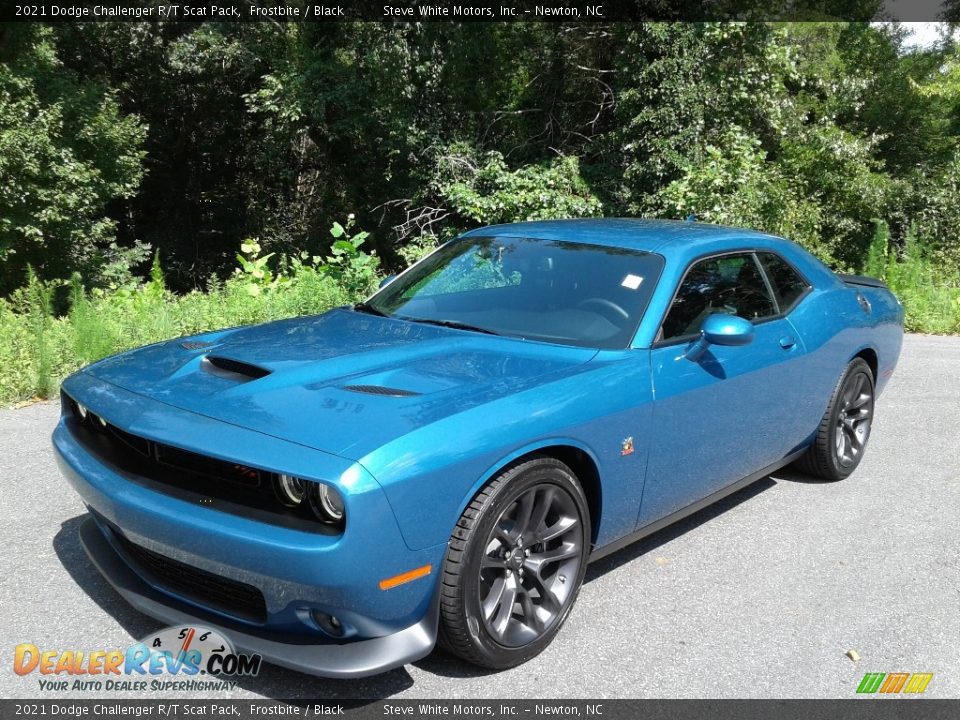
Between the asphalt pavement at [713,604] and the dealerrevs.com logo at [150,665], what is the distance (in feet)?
0.15

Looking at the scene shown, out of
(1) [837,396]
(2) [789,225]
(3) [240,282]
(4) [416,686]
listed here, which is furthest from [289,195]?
(4) [416,686]

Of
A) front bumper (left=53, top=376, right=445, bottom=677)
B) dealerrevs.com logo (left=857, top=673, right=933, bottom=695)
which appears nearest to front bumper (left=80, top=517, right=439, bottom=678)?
front bumper (left=53, top=376, right=445, bottom=677)

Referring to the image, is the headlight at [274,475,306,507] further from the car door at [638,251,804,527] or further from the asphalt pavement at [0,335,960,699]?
the car door at [638,251,804,527]

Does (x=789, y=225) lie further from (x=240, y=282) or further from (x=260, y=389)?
(x=260, y=389)

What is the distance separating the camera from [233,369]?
341cm

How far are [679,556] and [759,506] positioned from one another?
0.94 meters

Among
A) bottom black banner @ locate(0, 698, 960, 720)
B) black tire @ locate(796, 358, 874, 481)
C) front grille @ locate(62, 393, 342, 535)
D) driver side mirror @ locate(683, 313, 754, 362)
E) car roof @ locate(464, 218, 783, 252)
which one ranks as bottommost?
bottom black banner @ locate(0, 698, 960, 720)

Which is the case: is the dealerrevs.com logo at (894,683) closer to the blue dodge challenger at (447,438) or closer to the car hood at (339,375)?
the blue dodge challenger at (447,438)

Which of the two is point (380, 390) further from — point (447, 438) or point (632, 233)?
point (632, 233)

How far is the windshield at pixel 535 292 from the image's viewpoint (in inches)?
154

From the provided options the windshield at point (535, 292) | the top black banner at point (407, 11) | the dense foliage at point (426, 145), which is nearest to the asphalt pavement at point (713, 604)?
the windshield at point (535, 292)

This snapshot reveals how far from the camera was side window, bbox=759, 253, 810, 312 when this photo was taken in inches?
187

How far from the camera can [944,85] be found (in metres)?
26.7

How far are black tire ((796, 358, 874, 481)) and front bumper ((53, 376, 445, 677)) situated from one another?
3097 mm
